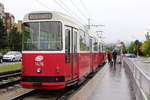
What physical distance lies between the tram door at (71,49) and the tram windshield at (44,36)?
0.49m

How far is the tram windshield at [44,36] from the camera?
11.3 metres

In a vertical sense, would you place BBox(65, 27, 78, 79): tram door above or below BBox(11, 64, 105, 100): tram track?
above

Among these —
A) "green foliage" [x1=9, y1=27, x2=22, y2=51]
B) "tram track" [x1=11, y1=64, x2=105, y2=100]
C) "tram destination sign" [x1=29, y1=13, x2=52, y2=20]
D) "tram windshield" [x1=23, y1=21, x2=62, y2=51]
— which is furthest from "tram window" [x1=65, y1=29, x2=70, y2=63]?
"green foliage" [x1=9, y1=27, x2=22, y2=51]

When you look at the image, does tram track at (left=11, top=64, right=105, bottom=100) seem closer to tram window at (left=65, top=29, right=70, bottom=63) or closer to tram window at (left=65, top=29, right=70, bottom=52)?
tram window at (left=65, top=29, right=70, bottom=63)

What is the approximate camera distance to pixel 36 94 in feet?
41.8

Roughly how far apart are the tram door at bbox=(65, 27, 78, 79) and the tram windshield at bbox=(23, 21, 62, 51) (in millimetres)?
494

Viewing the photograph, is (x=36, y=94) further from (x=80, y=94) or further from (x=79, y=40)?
(x=79, y=40)

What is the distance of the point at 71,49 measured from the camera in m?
12.3

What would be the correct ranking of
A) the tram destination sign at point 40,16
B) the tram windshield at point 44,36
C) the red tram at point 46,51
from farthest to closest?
the tram destination sign at point 40,16 → the tram windshield at point 44,36 → the red tram at point 46,51

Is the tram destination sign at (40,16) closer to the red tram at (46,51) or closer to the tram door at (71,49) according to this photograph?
the red tram at (46,51)

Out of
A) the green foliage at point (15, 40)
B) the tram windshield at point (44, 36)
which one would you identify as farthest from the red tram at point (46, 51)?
the green foliage at point (15, 40)

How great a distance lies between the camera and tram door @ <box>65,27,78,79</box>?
1183cm

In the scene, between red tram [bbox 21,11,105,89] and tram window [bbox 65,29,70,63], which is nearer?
red tram [bbox 21,11,105,89]

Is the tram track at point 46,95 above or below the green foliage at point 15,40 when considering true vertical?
below
